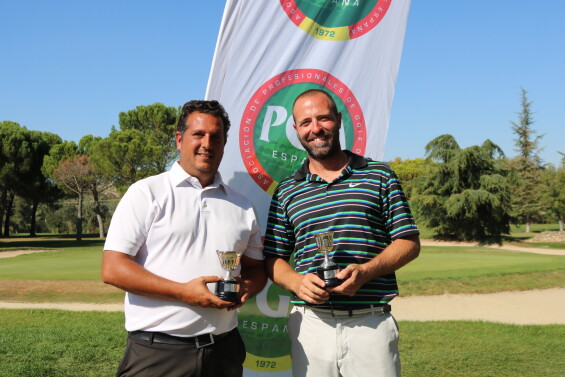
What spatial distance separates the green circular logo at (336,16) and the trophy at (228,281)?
224 cm

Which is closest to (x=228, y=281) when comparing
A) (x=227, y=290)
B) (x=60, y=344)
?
(x=227, y=290)

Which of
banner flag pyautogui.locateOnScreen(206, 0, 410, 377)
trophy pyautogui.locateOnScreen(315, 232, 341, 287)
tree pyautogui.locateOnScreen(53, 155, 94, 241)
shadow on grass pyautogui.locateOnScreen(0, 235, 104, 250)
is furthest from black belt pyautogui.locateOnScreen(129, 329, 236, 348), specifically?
tree pyautogui.locateOnScreen(53, 155, 94, 241)

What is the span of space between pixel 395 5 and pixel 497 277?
11.6 meters

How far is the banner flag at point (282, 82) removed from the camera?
3.92 m

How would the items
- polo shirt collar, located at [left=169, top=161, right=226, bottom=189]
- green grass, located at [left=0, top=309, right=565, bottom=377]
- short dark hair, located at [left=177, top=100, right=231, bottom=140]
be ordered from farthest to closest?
green grass, located at [left=0, top=309, right=565, bottom=377]
short dark hair, located at [left=177, top=100, right=231, bottom=140]
polo shirt collar, located at [left=169, top=161, right=226, bottom=189]

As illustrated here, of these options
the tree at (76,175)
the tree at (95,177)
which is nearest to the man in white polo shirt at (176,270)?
the tree at (76,175)

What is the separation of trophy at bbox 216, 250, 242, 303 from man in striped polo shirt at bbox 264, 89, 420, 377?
1.20 ft

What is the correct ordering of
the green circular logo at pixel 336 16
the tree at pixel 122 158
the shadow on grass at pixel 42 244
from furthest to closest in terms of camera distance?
the tree at pixel 122 158 → the shadow on grass at pixel 42 244 → the green circular logo at pixel 336 16

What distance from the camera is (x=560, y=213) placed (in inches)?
1850

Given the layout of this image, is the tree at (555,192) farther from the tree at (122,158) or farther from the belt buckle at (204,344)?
the belt buckle at (204,344)

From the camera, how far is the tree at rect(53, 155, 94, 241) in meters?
39.9

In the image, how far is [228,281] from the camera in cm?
243

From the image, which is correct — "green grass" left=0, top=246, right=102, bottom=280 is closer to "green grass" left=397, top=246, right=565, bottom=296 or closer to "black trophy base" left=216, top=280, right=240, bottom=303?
"green grass" left=397, top=246, right=565, bottom=296

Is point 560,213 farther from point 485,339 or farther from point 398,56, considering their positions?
point 398,56
